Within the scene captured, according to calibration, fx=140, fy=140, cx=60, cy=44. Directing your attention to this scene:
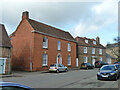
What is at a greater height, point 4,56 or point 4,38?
point 4,38

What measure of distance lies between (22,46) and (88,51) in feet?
69.7

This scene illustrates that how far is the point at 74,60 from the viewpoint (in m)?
34.6

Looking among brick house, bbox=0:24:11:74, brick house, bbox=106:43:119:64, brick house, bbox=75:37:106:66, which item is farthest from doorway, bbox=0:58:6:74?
brick house, bbox=106:43:119:64

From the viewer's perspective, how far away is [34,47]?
78.5ft

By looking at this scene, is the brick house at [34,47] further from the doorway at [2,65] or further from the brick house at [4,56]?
the doorway at [2,65]

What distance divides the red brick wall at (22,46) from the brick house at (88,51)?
54.3 feet

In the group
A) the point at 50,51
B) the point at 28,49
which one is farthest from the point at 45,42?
the point at 28,49

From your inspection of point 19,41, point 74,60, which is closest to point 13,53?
point 19,41

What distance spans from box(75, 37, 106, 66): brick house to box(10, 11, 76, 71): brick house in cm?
903

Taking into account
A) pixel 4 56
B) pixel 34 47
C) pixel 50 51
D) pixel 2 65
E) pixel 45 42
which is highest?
pixel 45 42

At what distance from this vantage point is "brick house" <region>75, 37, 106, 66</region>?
38344 millimetres

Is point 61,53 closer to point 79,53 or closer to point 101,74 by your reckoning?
point 79,53

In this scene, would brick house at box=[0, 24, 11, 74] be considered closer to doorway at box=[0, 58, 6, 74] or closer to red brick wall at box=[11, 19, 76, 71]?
doorway at box=[0, 58, 6, 74]

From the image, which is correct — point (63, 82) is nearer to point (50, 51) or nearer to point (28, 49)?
point (28, 49)
